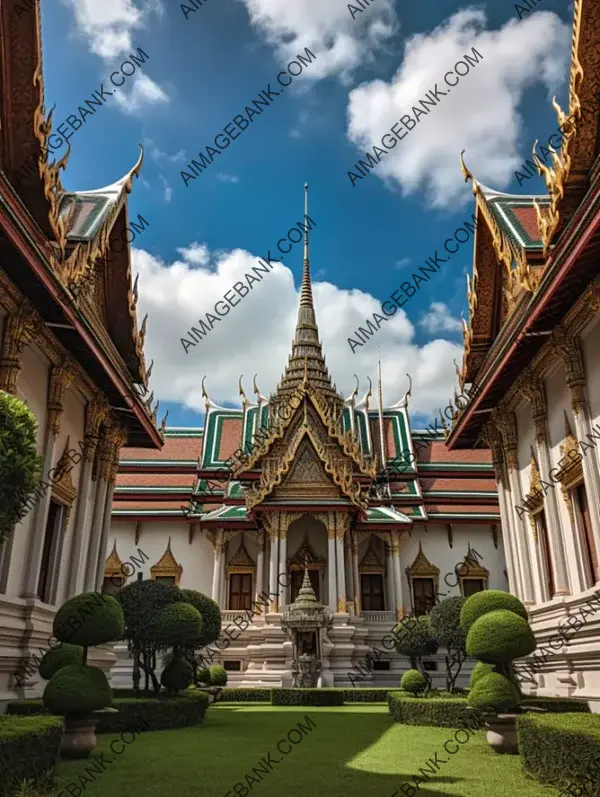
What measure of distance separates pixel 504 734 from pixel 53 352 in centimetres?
732

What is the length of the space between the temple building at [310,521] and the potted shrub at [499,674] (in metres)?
10.0

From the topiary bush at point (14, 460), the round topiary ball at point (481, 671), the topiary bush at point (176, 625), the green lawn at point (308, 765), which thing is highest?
the topiary bush at point (14, 460)

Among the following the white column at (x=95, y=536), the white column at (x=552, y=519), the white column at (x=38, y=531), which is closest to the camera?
the white column at (x=38, y=531)

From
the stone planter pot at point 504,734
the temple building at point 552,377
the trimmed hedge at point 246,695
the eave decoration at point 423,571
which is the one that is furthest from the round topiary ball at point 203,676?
the stone planter pot at point 504,734

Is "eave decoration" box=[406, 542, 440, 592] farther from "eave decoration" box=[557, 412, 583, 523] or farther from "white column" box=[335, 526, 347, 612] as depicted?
"eave decoration" box=[557, 412, 583, 523]

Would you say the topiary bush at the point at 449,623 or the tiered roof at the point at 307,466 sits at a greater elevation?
the tiered roof at the point at 307,466

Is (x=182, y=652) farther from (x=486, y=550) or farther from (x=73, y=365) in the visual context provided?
(x=486, y=550)

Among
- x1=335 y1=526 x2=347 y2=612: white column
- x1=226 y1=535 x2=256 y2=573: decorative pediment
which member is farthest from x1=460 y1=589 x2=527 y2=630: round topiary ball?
x1=226 y1=535 x2=256 y2=573: decorative pediment

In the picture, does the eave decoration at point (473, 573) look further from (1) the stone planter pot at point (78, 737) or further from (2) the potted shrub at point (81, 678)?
(1) the stone planter pot at point (78, 737)

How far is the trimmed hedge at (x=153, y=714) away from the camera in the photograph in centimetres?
870

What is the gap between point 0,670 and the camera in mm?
8148

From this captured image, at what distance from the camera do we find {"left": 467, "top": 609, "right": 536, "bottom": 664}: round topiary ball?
6.80 m

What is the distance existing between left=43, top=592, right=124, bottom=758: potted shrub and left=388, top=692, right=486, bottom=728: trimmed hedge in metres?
4.70

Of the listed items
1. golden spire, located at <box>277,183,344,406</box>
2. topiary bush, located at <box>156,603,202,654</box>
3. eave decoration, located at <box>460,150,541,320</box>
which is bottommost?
topiary bush, located at <box>156,603,202,654</box>
